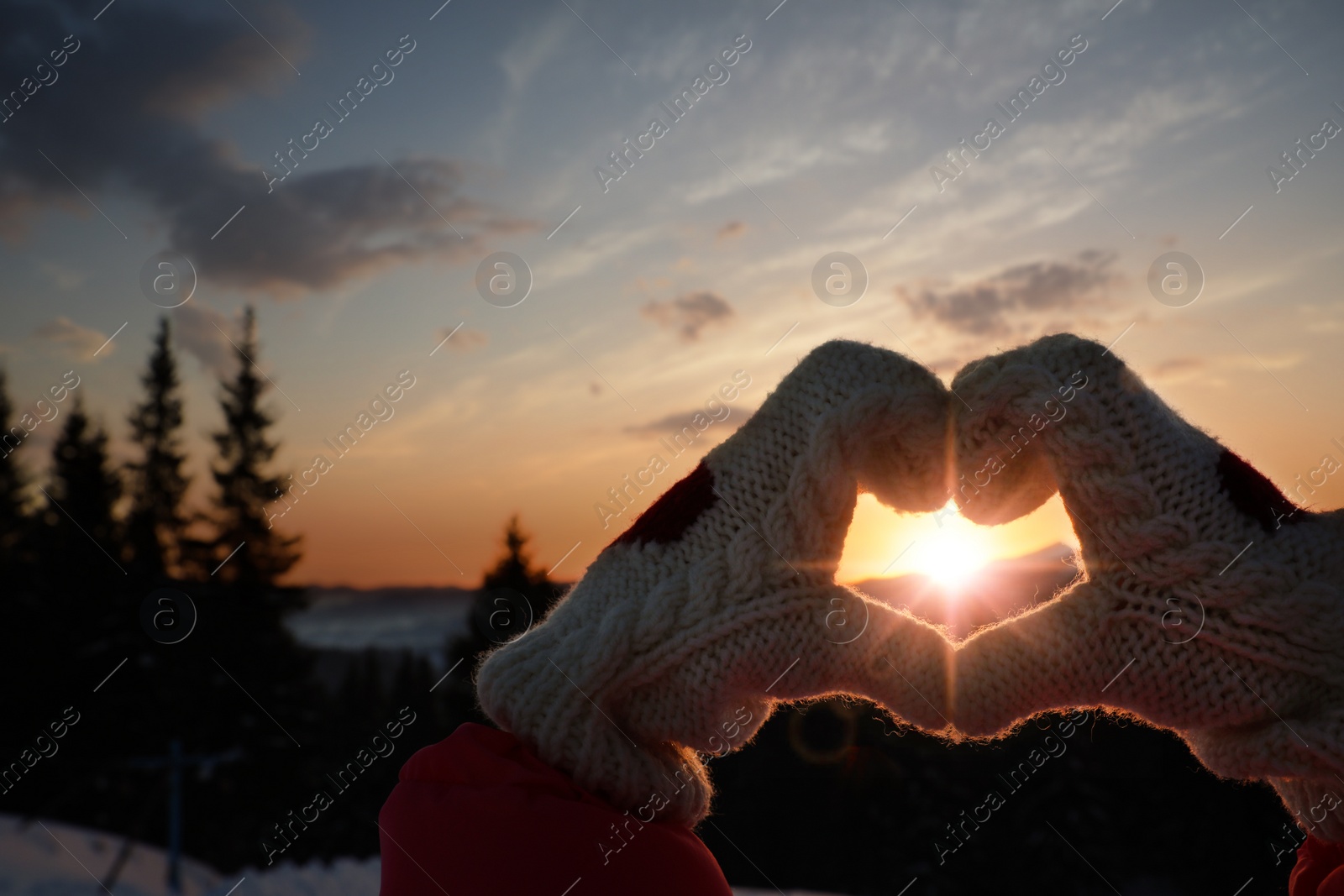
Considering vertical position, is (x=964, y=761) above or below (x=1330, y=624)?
below

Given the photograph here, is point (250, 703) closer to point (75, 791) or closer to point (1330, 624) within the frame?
point (75, 791)

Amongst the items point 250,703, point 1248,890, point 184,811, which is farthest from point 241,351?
point 1248,890

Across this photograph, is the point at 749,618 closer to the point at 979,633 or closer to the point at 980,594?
the point at 979,633

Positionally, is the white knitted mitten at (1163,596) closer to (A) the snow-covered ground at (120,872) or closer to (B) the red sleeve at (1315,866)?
(B) the red sleeve at (1315,866)

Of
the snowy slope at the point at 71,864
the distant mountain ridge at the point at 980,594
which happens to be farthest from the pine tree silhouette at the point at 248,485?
the distant mountain ridge at the point at 980,594

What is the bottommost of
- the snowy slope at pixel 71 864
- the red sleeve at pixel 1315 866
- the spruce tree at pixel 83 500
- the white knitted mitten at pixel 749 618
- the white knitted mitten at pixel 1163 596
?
the red sleeve at pixel 1315 866

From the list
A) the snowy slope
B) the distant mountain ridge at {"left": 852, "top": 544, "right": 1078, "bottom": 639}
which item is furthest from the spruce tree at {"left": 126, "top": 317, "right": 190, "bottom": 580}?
the distant mountain ridge at {"left": 852, "top": 544, "right": 1078, "bottom": 639}
